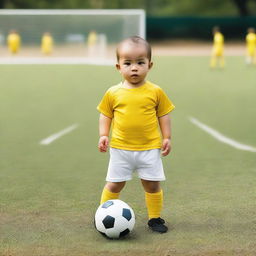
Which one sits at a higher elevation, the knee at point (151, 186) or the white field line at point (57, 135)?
the knee at point (151, 186)

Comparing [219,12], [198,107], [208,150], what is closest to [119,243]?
[208,150]

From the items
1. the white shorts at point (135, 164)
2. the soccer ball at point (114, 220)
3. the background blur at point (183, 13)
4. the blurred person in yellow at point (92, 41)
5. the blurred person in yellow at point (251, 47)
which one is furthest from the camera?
the background blur at point (183, 13)

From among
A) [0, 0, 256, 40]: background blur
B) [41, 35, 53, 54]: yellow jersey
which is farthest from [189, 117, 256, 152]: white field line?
[0, 0, 256, 40]: background blur

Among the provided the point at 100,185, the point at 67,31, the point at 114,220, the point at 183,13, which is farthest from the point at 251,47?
the point at 183,13

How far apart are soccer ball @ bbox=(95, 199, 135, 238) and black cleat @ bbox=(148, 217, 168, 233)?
0.22m

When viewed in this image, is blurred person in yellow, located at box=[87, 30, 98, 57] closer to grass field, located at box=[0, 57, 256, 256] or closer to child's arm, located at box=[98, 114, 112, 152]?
grass field, located at box=[0, 57, 256, 256]

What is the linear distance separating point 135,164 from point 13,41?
28.9 m

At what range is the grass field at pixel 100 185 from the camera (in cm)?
470

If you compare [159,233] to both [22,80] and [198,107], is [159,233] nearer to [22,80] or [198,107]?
[198,107]

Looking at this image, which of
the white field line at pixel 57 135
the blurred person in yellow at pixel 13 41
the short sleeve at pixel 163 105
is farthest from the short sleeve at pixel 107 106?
the blurred person in yellow at pixel 13 41

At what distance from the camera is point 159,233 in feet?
16.3

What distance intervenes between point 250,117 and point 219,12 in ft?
228

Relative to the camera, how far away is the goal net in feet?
109

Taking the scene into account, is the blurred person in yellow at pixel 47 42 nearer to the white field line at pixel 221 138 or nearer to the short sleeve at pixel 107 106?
the white field line at pixel 221 138
